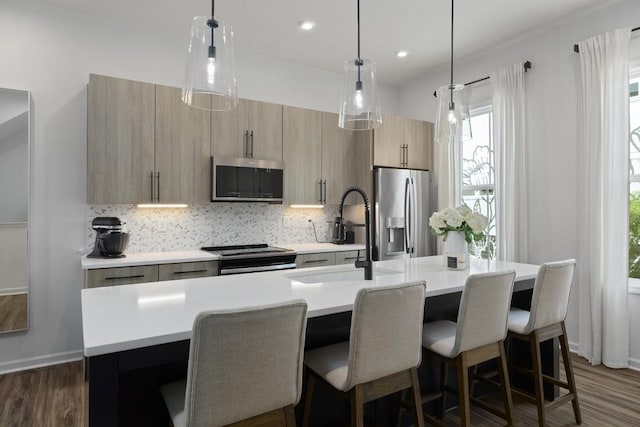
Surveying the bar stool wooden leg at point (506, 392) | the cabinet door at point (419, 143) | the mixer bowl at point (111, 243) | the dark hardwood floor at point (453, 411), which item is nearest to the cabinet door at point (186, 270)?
the mixer bowl at point (111, 243)

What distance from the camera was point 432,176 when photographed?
15.8 ft

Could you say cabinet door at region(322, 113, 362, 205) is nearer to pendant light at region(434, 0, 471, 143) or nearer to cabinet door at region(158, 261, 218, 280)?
cabinet door at region(158, 261, 218, 280)

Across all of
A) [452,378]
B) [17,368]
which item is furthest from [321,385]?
[17,368]

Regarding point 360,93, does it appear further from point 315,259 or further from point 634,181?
point 634,181

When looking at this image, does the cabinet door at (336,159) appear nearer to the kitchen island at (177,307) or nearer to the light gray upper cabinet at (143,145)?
the light gray upper cabinet at (143,145)

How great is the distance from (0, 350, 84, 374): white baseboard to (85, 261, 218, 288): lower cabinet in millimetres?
894

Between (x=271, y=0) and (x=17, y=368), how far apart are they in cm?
366

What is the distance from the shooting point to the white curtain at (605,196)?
10.3 ft

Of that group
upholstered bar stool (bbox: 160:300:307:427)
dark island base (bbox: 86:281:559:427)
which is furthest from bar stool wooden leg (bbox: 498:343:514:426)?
upholstered bar stool (bbox: 160:300:307:427)

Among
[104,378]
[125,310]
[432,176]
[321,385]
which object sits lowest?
[321,385]

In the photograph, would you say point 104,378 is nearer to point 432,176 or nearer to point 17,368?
point 17,368

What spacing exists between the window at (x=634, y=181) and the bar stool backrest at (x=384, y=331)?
274cm

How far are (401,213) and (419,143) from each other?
3.24 ft

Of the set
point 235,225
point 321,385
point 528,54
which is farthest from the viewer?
point 235,225
